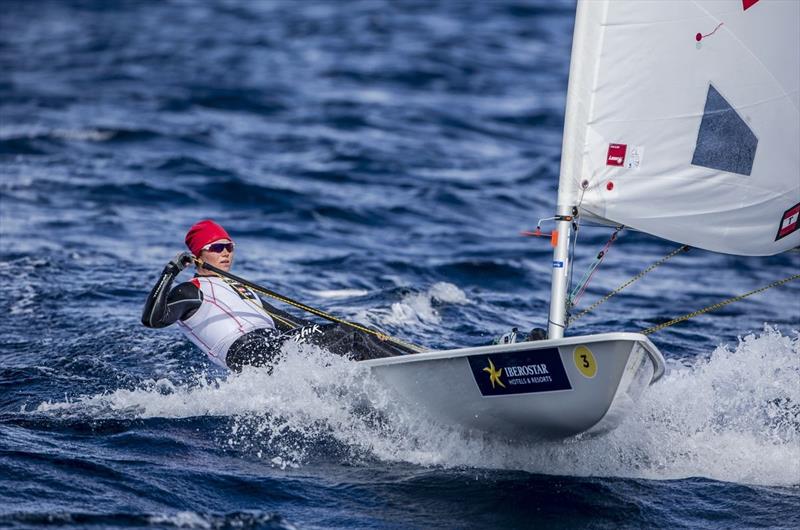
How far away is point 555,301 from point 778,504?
5.71 ft

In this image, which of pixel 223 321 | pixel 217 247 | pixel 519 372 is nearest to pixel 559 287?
pixel 519 372

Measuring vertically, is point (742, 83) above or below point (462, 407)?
above

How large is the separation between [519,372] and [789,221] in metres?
2.32

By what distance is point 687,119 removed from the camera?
21.4ft

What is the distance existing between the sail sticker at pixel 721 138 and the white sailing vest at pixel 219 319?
3.04 metres

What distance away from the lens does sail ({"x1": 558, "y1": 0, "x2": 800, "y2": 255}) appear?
20.5 ft

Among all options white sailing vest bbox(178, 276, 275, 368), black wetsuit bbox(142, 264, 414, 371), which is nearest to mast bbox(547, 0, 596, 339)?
black wetsuit bbox(142, 264, 414, 371)

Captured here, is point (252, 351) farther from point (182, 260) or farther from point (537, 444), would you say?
point (537, 444)

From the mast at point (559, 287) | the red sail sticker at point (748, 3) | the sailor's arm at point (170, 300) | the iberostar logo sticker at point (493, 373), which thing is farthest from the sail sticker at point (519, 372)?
the red sail sticker at point (748, 3)

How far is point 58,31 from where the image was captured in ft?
97.2

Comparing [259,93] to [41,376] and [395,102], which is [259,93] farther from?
[41,376]

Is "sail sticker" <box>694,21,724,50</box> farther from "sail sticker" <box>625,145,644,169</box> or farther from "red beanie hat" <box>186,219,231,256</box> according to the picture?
"red beanie hat" <box>186,219,231,256</box>

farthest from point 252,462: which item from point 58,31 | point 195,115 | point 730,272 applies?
point 58,31

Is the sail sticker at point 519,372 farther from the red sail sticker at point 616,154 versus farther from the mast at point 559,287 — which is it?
the red sail sticker at point 616,154
